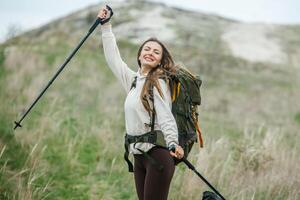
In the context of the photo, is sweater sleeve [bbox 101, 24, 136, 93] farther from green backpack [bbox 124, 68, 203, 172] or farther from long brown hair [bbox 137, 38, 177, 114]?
green backpack [bbox 124, 68, 203, 172]

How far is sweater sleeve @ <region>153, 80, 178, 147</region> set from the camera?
371cm

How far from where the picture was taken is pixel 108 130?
8.51 m

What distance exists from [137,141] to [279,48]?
1590 inches

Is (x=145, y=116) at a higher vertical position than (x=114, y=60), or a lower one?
lower

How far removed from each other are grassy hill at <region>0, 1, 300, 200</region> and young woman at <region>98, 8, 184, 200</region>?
150cm

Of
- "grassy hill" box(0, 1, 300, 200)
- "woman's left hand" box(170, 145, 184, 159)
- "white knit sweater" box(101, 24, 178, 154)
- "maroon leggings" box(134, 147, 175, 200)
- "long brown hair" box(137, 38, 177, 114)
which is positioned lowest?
"grassy hill" box(0, 1, 300, 200)

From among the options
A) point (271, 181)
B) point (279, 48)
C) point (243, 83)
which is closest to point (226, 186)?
point (271, 181)

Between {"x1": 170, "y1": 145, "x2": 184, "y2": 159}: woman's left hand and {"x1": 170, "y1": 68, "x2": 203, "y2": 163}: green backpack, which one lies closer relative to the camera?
{"x1": 170, "y1": 145, "x2": 184, "y2": 159}: woman's left hand

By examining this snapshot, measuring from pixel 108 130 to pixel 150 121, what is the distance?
186 inches

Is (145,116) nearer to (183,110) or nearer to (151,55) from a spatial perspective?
(183,110)

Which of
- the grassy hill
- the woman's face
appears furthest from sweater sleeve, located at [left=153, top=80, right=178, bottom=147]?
the grassy hill

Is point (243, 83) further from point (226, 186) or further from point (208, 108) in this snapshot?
point (226, 186)

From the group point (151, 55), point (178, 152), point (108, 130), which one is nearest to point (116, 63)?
point (151, 55)

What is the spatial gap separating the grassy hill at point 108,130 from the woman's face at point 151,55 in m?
1.74
